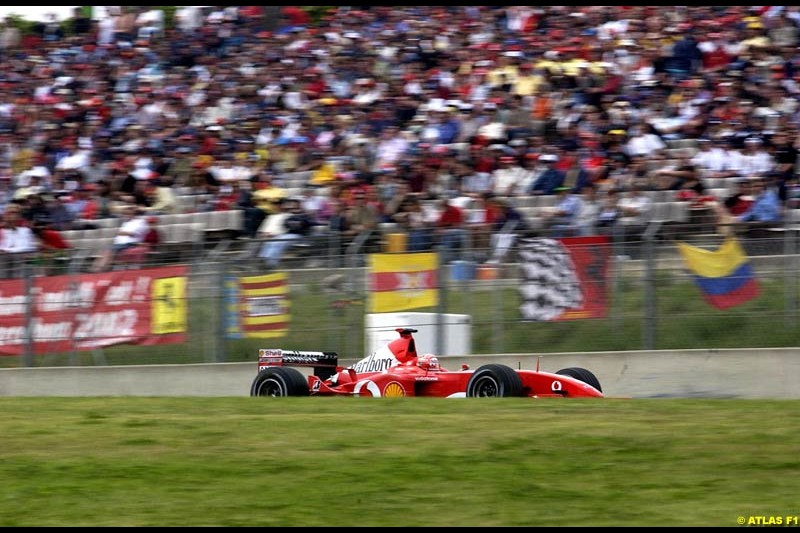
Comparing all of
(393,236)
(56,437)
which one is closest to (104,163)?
(393,236)

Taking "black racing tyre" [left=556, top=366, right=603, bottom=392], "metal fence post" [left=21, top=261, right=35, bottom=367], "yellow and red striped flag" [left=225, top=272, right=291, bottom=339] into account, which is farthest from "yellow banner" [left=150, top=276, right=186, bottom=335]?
"black racing tyre" [left=556, top=366, right=603, bottom=392]

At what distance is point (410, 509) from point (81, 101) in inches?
650

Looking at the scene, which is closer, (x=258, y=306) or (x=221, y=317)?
(x=258, y=306)

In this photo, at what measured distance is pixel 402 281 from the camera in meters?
14.1

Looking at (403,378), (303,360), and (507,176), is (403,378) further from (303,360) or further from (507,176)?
(507,176)

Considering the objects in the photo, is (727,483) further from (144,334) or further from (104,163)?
(104,163)

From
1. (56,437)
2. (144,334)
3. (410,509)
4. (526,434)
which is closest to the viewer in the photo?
(410,509)

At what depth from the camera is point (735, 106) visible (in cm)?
1588

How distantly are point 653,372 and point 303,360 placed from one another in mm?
3729

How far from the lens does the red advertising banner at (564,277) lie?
13195 mm

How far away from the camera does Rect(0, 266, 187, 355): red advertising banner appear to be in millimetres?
15109

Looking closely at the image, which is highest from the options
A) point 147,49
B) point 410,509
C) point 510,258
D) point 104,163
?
point 147,49

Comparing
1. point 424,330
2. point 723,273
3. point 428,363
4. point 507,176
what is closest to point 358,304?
point 424,330

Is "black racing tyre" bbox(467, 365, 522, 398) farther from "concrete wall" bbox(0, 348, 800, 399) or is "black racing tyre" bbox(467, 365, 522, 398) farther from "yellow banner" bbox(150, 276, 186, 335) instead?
"yellow banner" bbox(150, 276, 186, 335)
